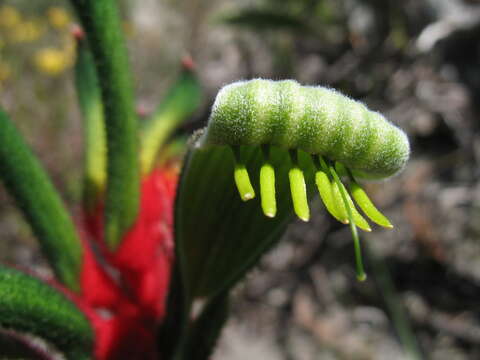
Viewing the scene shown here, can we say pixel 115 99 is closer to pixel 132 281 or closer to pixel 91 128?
pixel 91 128

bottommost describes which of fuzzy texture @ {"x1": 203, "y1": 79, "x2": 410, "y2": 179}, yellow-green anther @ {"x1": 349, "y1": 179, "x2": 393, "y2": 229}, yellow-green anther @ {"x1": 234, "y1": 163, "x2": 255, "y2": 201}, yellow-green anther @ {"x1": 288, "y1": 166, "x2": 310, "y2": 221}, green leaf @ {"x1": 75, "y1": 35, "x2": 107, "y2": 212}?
green leaf @ {"x1": 75, "y1": 35, "x2": 107, "y2": 212}

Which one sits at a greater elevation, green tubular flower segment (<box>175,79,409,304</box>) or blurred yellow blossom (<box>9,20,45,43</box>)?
green tubular flower segment (<box>175,79,409,304</box>)

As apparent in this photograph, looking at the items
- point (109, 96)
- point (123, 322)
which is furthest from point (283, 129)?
point (123, 322)

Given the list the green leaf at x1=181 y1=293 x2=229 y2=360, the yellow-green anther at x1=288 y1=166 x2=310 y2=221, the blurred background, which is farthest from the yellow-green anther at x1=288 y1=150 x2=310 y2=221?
the blurred background

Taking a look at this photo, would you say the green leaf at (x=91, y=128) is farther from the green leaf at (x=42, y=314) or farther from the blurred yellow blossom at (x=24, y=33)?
the blurred yellow blossom at (x=24, y=33)

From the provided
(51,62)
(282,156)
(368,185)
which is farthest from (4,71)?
(282,156)

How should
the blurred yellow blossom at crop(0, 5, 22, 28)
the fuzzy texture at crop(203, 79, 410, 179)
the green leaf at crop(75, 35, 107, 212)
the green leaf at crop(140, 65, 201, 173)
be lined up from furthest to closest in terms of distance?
the blurred yellow blossom at crop(0, 5, 22, 28) → the green leaf at crop(140, 65, 201, 173) → the green leaf at crop(75, 35, 107, 212) → the fuzzy texture at crop(203, 79, 410, 179)

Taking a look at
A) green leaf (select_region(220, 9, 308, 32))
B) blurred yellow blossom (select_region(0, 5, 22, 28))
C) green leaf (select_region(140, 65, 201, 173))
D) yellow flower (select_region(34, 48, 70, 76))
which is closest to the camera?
green leaf (select_region(140, 65, 201, 173))

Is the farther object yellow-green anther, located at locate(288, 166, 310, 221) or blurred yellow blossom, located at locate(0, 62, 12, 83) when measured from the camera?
blurred yellow blossom, located at locate(0, 62, 12, 83)

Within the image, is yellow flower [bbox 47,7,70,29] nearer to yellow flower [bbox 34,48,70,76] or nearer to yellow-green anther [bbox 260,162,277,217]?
yellow flower [bbox 34,48,70,76]
